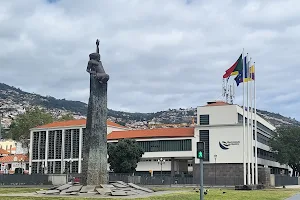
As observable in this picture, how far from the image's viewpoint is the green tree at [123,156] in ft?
259

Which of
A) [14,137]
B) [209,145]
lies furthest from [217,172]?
[14,137]

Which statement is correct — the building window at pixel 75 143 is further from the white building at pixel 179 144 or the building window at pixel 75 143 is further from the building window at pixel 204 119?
the building window at pixel 204 119

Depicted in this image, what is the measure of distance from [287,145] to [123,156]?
36.4 m

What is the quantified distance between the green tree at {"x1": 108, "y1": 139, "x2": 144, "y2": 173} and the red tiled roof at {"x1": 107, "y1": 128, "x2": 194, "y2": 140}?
46.3 feet

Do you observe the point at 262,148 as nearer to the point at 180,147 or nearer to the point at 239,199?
the point at 180,147

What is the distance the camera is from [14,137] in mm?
110312

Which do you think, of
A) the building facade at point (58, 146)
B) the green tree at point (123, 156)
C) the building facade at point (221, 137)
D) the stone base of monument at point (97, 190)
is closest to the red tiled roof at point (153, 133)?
the building facade at point (58, 146)

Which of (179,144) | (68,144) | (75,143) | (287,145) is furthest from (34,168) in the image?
(287,145)

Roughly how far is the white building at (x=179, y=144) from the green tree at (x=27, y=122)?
5320mm

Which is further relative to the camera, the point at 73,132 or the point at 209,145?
the point at 73,132

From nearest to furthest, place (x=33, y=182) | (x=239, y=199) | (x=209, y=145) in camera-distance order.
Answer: (x=239, y=199), (x=33, y=182), (x=209, y=145)

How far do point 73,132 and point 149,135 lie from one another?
16736 millimetres

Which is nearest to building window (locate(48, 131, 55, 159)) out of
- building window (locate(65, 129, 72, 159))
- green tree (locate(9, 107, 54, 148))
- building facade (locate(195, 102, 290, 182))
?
building window (locate(65, 129, 72, 159))

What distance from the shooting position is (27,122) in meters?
108
